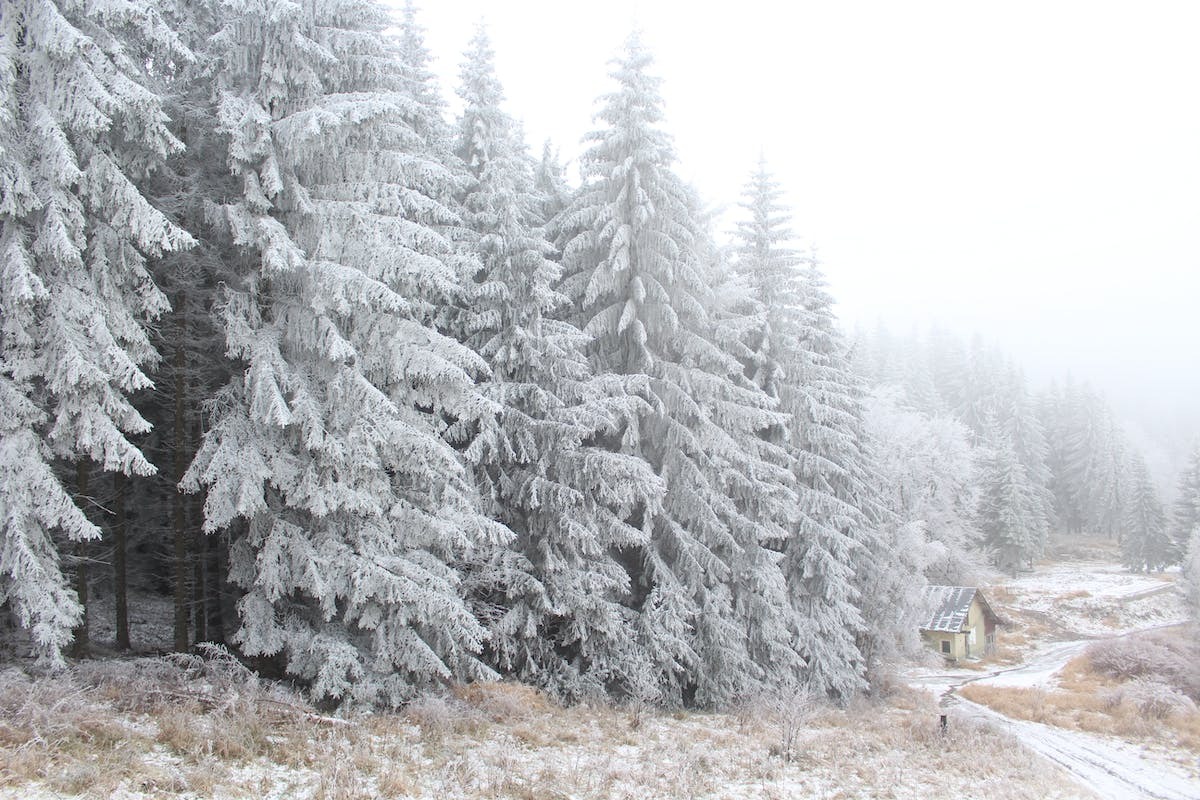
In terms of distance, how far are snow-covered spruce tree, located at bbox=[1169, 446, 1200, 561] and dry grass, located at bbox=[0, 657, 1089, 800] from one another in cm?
6162

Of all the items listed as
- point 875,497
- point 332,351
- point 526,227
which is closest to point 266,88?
point 332,351

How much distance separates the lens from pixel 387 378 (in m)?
13.0

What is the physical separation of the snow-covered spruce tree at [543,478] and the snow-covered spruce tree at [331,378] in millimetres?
2199

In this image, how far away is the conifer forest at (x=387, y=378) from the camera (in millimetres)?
10344

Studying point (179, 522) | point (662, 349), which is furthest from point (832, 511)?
point (179, 522)

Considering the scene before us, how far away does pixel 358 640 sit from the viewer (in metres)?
12.4

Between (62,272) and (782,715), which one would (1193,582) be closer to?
(782,715)

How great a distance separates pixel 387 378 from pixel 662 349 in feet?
26.4

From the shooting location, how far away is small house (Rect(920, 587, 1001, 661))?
43406 millimetres

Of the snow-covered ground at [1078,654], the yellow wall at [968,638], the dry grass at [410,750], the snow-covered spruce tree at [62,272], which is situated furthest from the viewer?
the yellow wall at [968,638]

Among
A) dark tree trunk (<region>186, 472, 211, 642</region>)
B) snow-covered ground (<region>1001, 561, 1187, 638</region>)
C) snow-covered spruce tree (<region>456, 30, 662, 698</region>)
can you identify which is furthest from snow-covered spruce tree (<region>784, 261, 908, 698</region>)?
snow-covered ground (<region>1001, 561, 1187, 638</region>)

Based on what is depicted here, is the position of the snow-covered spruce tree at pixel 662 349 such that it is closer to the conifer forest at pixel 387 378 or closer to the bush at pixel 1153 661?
the conifer forest at pixel 387 378

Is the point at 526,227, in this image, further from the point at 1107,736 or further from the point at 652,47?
the point at 1107,736

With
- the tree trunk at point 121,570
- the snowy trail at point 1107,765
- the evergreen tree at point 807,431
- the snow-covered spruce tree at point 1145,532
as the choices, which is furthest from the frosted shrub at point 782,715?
the snow-covered spruce tree at point 1145,532
